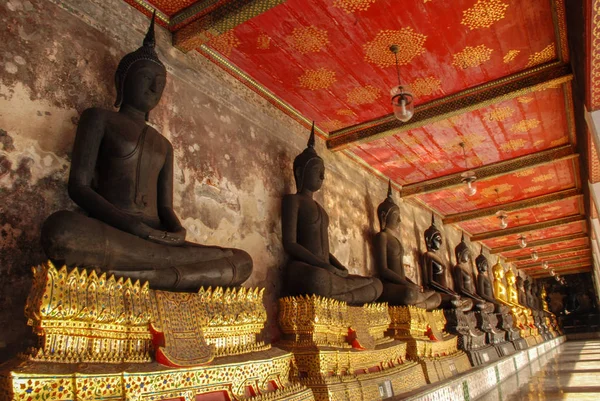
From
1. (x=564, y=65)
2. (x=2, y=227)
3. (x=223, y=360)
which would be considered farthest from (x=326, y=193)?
(x=2, y=227)

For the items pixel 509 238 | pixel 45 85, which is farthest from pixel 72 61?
pixel 509 238

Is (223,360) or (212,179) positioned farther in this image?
(212,179)

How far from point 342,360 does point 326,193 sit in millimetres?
2616

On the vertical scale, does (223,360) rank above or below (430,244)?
below

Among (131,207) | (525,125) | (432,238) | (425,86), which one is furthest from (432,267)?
(131,207)

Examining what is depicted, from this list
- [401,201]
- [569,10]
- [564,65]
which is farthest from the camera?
[401,201]

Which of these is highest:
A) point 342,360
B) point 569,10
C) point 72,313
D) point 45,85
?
point 569,10

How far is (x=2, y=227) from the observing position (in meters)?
2.61

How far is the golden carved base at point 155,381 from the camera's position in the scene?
1.98 meters

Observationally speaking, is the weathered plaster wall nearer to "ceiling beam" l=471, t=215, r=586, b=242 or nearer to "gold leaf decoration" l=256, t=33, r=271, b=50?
"gold leaf decoration" l=256, t=33, r=271, b=50

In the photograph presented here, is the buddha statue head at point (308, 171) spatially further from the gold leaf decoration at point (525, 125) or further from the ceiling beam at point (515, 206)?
the ceiling beam at point (515, 206)

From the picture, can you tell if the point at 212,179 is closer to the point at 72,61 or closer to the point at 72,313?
the point at 72,61

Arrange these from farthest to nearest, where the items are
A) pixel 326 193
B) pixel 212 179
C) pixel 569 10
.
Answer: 1. pixel 326 193
2. pixel 212 179
3. pixel 569 10

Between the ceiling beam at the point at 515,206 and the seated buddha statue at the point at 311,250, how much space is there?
655cm
